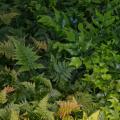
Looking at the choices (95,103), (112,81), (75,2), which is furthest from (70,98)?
(75,2)

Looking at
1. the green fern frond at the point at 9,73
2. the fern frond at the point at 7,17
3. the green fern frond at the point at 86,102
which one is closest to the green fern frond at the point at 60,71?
the green fern frond at the point at 86,102

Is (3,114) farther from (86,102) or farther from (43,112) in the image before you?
(86,102)

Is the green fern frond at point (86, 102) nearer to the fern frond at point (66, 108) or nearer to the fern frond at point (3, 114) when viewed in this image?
the fern frond at point (66, 108)

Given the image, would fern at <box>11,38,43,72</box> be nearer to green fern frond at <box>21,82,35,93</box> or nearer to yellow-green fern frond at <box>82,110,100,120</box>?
green fern frond at <box>21,82,35,93</box>

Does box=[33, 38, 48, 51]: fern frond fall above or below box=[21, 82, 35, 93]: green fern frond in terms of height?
above

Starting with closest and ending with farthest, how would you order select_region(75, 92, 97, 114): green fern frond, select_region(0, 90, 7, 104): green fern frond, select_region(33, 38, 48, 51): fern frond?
select_region(0, 90, 7, 104): green fern frond < select_region(75, 92, 97, 114): green fern frond < select_region(33, 38, 48, 51): fern frond

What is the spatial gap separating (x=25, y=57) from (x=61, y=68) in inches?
21.7

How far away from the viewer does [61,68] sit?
17.4 ft

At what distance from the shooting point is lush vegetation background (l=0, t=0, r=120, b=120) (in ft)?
15.4

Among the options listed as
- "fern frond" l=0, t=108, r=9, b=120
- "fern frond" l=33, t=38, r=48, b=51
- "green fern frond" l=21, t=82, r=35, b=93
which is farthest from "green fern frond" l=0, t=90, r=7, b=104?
"fern frond" l=33, t=38, r=48, b=51

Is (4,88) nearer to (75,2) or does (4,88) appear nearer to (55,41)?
(55,41)

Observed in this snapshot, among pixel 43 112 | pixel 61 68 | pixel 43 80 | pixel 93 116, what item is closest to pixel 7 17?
pixel 61 68

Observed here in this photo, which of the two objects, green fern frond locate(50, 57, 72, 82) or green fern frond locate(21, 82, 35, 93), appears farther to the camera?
green fern frond locate(50, 57, 72, 82)

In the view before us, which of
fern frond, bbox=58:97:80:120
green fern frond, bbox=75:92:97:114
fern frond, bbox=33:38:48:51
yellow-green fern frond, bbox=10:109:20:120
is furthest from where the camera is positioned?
fern frond, bbox=33:38:48:51
